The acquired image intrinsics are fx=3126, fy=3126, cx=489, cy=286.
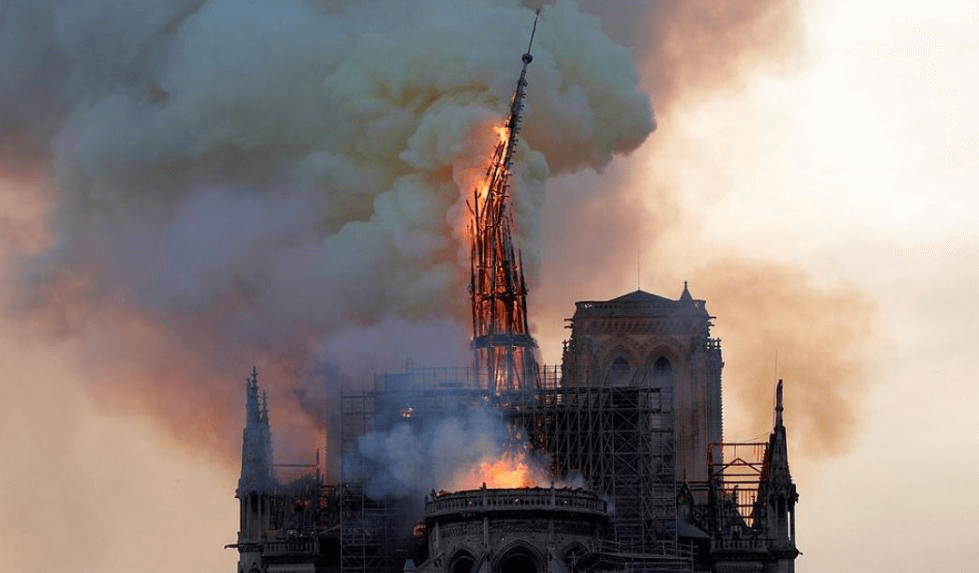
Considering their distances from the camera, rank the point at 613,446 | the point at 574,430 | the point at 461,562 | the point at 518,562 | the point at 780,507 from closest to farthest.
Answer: the point at 518,562, the point at 461,562, the point at 613,446, the point at 574,430, the point at 780,507

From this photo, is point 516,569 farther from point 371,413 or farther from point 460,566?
point 371,413

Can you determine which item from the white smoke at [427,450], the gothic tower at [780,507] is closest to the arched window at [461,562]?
the white smoke at [427,450]

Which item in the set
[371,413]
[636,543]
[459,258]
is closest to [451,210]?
[459,258]

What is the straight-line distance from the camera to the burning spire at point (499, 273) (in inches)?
6983

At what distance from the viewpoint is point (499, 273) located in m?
180

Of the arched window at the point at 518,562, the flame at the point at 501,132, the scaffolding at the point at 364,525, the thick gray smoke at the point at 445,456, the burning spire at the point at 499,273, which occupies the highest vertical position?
the flame at the point at 501,132

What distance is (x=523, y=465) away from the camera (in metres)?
170

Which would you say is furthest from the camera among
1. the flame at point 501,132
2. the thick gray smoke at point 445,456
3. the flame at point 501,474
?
the flame at point 501,132

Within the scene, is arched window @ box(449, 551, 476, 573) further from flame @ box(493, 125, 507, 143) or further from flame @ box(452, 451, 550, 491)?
flame @ box(493, 125, 507, 143)

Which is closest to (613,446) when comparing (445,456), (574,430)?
(574,430)

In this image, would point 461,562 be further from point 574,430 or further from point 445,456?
point 574,430

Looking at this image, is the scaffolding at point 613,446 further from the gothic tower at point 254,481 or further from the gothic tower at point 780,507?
the gothic tower at point 254,481

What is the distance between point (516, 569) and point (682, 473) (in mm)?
40460

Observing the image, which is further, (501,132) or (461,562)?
(501,132)
